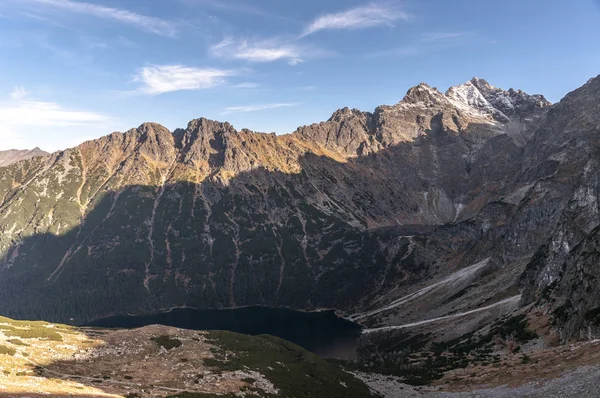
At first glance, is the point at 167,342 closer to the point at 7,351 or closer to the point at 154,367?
the point at 154,367

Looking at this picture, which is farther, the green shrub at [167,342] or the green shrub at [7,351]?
the green shrub at [167,342]

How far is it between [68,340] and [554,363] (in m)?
92.8

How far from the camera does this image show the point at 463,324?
175125mm

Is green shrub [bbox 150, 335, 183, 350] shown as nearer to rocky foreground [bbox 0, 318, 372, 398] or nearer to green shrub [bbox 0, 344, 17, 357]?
rocky foreground [bbox 0, 318, 372, 398]

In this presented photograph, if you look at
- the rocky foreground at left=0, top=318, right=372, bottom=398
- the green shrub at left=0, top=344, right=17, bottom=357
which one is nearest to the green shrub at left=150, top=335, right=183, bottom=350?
the rocky foreground at left=0, top=318, right=372, bottom=398

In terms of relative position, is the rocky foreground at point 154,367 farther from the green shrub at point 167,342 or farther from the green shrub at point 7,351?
the green shrub at point 167,342

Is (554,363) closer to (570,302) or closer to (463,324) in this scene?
(570,302)

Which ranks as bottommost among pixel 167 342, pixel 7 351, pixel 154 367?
pixel 167 342

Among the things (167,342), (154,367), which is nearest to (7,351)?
(154,367)

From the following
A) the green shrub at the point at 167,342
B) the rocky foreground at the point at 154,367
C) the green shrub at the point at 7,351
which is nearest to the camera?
the rocky foreground at the point at 154,367

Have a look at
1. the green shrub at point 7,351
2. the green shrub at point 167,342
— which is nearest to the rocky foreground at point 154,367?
the green shrub at point 7,351

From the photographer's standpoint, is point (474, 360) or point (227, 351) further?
point (474, 360)

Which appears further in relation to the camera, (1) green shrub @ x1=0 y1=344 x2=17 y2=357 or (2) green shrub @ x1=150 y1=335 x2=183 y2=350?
(2) green shrub @ x1=150 y1=335 x2=183 y2=350

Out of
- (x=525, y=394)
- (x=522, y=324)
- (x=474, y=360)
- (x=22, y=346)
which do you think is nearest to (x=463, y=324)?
(x=522, y=324)
